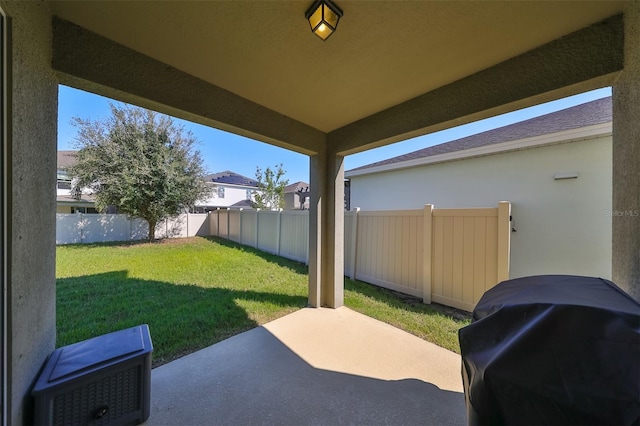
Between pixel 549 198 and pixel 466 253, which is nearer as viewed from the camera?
pixel 466 253

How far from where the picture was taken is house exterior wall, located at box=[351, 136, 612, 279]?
4.28 metres

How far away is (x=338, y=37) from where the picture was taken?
1701 millimetres

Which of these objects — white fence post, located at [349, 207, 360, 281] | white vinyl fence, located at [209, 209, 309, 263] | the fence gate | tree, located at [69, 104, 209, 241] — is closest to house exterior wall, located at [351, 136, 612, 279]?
the fence gate

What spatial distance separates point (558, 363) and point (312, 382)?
73.1 inches

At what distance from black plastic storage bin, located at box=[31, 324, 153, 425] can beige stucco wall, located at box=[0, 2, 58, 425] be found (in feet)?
0.29

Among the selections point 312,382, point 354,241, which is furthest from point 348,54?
point 354,241

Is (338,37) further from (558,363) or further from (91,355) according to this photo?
(91,355)

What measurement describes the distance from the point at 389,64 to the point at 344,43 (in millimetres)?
479

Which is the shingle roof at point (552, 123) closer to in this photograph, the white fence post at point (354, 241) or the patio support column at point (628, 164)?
the white fence post at point (354, 241)

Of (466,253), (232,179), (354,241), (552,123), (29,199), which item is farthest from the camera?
(232,179)

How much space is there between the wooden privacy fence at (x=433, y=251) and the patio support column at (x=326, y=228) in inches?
55.8

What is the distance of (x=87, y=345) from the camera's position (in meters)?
1.69

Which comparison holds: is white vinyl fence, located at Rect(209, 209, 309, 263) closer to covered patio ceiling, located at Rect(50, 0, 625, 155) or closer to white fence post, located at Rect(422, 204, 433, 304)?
Answer: white fence post, located at Rect(422, 204, 433, 304)

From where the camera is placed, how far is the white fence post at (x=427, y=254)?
4027 mm
